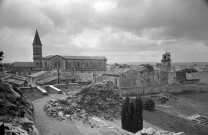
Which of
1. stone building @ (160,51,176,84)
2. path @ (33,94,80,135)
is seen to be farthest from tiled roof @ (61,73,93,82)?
path @ (33,94,80,135)

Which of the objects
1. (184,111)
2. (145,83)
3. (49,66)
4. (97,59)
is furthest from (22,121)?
(97,59)

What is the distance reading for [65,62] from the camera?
59.2 meters

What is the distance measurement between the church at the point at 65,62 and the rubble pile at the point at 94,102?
121ft

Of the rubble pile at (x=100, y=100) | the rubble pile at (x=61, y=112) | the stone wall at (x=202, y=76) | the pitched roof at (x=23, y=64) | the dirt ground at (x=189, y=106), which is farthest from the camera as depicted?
the pitched roof at (x=23, y=64)

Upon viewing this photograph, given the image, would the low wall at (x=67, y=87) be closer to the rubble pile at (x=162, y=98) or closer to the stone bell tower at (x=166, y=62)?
the rubble pile at (x=162, y=98)

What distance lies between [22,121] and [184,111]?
24.2 metres

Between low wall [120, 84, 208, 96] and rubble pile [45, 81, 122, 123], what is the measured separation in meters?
8.65

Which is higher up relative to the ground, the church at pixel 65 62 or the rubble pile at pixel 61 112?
the church at pixel 65 62

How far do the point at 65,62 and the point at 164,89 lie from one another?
34.8m

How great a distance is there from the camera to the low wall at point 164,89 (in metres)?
32.1

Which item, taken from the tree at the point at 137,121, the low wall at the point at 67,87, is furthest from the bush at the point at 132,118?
the low wall at the point at 67,87

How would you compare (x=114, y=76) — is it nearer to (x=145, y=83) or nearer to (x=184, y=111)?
(x=145, y=83)

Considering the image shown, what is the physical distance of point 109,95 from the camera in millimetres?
22844

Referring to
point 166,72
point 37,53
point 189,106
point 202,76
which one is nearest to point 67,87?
point 189,106
